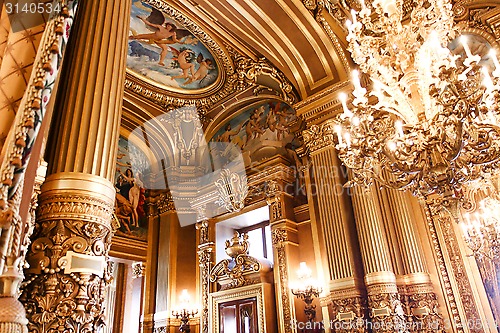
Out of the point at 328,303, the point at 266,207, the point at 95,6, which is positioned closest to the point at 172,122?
the point at 266,207

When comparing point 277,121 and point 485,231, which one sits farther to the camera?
point 277,121

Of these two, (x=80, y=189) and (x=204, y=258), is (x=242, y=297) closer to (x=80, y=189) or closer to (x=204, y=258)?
(x=204, y=258)

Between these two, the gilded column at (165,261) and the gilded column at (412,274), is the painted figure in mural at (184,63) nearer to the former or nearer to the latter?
the gilded column at (165,261)

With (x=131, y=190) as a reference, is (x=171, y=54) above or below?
above

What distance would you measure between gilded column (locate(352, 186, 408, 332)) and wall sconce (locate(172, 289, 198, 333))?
4.19 metres

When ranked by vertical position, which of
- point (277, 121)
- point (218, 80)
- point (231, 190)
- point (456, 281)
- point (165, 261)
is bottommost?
point (456, 281)

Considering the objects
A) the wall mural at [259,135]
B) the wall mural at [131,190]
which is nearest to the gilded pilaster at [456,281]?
the wall mural at [259,135]

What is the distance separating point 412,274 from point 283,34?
4.59 meters

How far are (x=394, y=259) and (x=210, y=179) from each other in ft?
16.7

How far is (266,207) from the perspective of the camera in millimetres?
8094

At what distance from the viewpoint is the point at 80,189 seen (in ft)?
7.79

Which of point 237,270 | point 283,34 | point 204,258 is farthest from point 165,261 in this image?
point 283,34

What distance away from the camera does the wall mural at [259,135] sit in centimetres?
854

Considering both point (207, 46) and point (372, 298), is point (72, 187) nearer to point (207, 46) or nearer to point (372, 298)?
point (372, 298)
